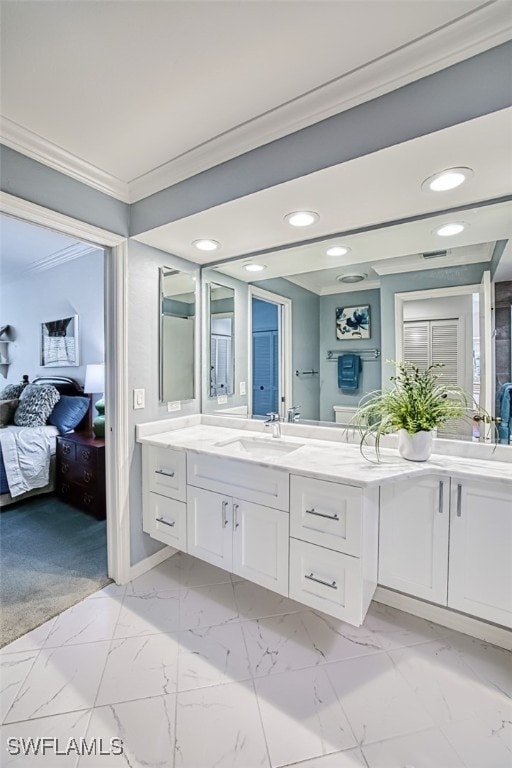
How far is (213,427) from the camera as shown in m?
2.53

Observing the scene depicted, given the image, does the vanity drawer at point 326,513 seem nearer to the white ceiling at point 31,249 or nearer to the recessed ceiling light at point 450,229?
the recessed ceiling light at point 450,229

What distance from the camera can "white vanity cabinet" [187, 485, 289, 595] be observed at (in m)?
1.60

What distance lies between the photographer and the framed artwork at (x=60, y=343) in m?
3.86

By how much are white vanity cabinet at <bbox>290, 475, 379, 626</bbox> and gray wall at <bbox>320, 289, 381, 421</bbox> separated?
0.65 metres

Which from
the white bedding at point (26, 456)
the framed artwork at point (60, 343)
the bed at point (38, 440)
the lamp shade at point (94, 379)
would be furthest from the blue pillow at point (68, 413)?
the framed artwork at point (60, 343)

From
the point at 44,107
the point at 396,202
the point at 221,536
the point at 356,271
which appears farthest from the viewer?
the point at 356,271

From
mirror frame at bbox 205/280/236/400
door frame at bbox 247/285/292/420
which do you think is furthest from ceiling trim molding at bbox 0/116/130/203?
door frame at bbox 247/285/292/420

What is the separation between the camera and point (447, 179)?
140cm

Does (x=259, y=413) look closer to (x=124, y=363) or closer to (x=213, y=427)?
(x=213, y=427)

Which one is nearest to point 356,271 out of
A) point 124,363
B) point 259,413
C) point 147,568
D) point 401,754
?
point 259,413

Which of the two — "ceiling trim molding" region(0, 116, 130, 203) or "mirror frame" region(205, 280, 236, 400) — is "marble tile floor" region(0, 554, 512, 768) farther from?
"ceiling trim molding" region(0, 116, 130, 203)

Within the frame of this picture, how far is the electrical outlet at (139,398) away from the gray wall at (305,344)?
3.14 feet

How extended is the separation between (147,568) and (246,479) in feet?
3.54

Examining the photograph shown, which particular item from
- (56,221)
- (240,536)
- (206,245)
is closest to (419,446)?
(240,536)
